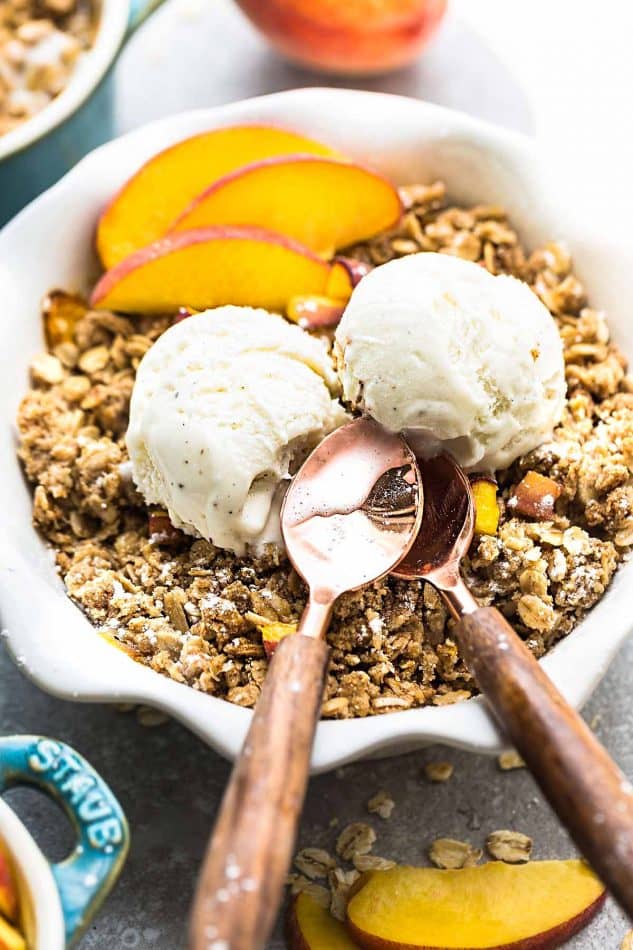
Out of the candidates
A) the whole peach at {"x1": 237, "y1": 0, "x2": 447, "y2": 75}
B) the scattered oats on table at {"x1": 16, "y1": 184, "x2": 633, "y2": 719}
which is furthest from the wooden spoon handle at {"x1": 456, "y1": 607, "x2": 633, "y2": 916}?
the whole peach at {"x1": 237, "y1": 0, "x2": 447, "y2": 75}

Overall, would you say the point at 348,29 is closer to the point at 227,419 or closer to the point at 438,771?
the point at 227,419

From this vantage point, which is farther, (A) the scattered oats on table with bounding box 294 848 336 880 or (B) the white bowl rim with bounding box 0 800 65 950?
(A) the scattered oats on table with bounding box 294 848 336 880

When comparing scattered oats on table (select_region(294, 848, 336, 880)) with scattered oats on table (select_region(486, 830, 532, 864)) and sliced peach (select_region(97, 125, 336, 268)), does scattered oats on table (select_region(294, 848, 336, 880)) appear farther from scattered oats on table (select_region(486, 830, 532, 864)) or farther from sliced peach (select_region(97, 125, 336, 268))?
sliced peach (select_region(97, 125, 336, 268))

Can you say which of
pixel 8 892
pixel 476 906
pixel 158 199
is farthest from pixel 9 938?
pixel 158 199

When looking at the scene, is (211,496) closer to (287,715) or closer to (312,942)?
(287,715)

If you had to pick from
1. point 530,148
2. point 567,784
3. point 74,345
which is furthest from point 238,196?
point 567,784

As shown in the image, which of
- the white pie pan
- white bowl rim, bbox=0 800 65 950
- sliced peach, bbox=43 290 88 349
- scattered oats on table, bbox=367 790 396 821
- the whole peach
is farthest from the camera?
the whole peach

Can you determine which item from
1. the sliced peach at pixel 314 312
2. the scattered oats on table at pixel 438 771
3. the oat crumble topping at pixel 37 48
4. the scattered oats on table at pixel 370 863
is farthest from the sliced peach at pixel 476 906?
the oat crumble topping at pixel 37 48
